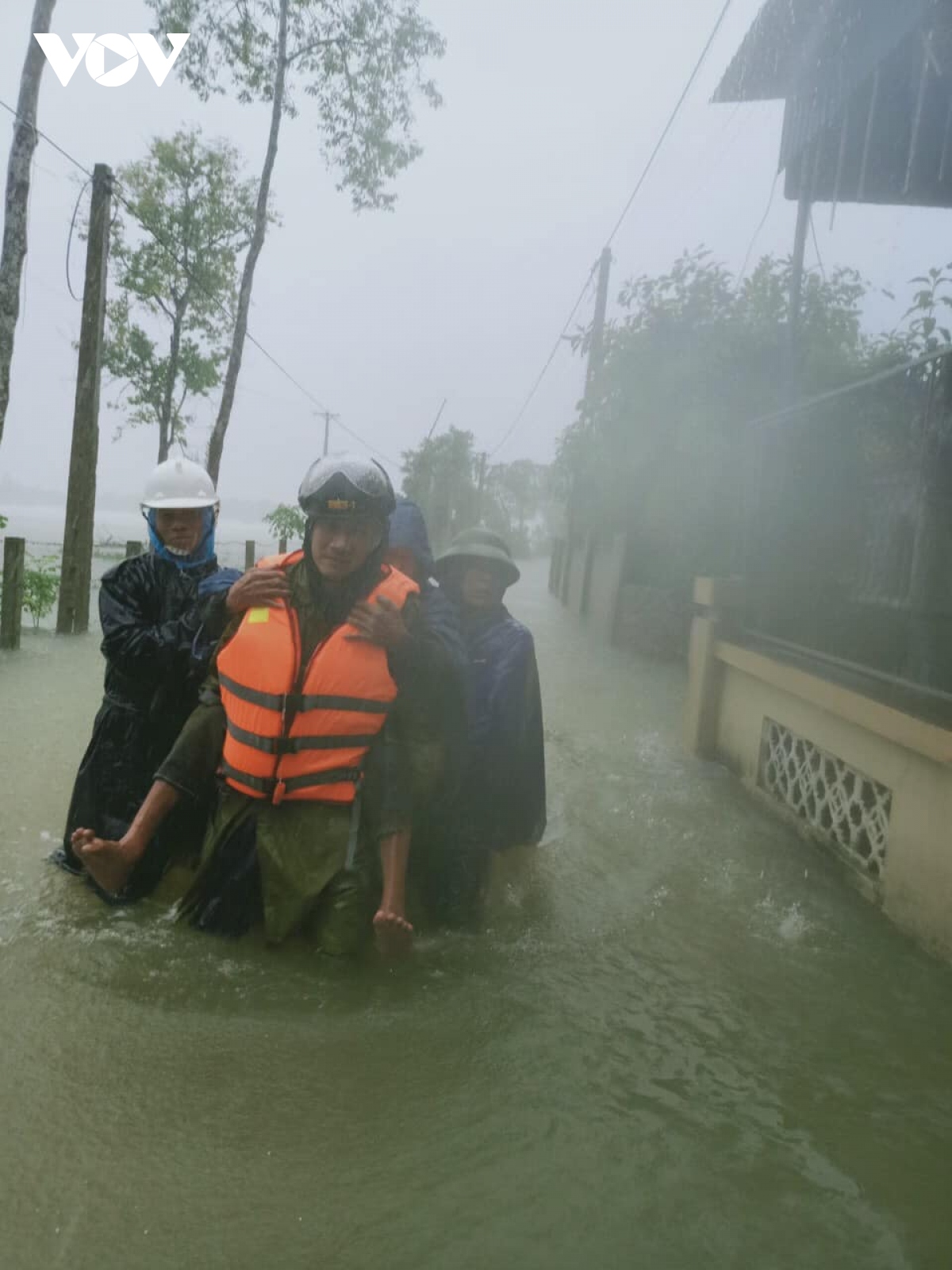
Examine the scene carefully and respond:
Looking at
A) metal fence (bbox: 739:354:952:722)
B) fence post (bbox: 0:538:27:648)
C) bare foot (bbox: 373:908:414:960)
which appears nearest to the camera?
bare foot (bbox: 373:908:414:960)

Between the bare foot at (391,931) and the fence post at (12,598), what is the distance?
8.55m

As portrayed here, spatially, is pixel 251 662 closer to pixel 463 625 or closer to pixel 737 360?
pixel 463 625

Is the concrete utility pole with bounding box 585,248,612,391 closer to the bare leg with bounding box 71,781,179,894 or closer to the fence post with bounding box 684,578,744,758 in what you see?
the fence post with bounding box 684,578,744,758

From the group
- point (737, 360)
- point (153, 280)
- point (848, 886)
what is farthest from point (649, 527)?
point (153, 280)

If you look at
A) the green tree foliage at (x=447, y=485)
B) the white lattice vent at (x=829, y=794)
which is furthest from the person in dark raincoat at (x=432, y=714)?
the green tree foliage at (x=447, y=485)

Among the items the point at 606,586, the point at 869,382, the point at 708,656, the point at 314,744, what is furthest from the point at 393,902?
the point at 606,586

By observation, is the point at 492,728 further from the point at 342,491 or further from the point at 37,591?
the point at 37,591

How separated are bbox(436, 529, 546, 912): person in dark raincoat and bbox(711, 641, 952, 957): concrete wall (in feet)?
4.95

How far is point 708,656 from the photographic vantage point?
7.43 meters

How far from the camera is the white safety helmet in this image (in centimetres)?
392

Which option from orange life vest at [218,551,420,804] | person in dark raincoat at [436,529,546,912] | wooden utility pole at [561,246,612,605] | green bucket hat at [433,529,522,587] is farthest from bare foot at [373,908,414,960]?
wooden utility pole at [561,246,612,605]

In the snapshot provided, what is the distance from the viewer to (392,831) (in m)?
3.48

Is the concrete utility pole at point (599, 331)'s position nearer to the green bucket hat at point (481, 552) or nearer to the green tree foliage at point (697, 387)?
the green tree foliage at point (697, 387)

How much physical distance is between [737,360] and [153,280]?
18.6m
